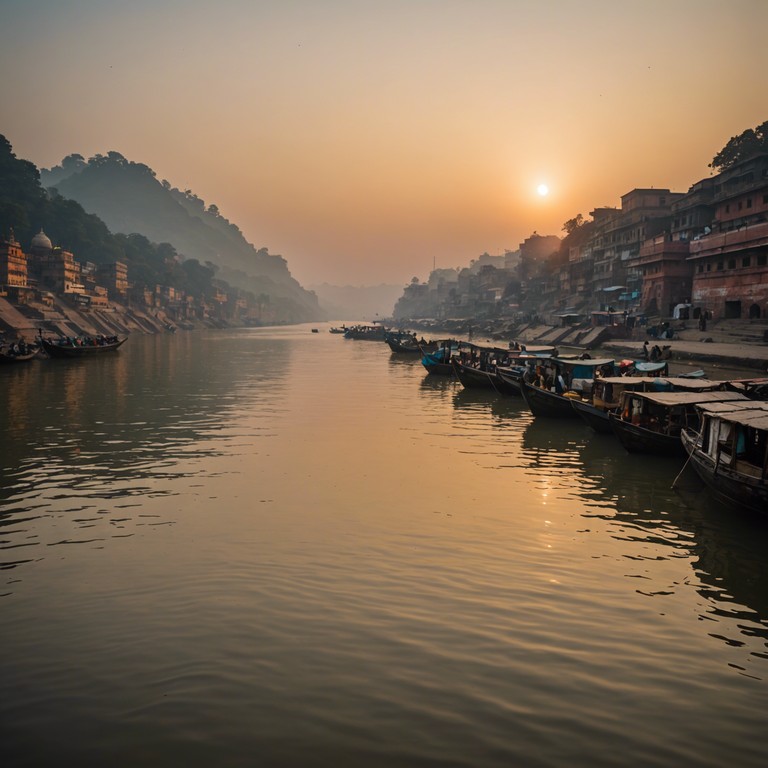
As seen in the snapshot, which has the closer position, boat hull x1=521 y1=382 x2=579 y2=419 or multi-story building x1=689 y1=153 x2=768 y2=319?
boat hull x1=521 y1=382 x2=579 y2=419

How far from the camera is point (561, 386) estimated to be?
25.4 meters

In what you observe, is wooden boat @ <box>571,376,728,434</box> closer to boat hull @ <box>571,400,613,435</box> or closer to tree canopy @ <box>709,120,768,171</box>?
boat hull @ <box>571,400,613,435</box>

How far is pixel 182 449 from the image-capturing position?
18.9 metres

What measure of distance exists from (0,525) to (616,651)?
1055cm

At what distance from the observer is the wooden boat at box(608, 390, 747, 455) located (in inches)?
666

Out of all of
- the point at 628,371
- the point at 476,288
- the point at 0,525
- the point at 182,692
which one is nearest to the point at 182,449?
the point at 0,525

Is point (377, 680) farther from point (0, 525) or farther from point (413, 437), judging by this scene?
point (413, 437)

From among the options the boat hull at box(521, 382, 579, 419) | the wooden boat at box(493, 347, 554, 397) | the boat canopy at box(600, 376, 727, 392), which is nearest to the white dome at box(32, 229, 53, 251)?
the wooden boat at box(493, 347, 554, 397)

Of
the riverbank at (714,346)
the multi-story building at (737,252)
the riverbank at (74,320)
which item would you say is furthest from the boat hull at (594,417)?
the riverbank at (74,320)

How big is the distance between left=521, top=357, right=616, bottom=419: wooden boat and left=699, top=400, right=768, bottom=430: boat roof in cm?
833

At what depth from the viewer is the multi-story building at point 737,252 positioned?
43031 millimetres

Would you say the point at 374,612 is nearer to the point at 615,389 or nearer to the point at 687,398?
the point at 687,398

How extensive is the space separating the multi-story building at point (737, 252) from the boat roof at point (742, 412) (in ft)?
107

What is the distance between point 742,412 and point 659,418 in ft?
15.6
